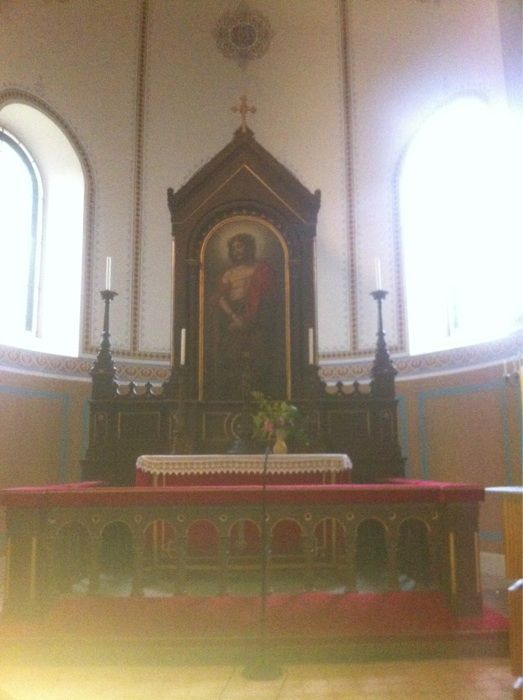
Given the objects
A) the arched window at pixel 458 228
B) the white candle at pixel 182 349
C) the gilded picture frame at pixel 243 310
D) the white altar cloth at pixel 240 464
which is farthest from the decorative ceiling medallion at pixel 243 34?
the white altar cloth at pixel 240 464

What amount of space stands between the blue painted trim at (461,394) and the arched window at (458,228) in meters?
0.62

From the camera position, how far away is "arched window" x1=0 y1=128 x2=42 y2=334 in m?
8.28

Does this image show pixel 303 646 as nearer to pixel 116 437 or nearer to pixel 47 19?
pixel 116 437

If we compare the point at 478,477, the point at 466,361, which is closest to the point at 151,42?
the point at 466,361

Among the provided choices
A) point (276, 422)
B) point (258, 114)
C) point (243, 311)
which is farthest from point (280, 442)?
point (258, 114)

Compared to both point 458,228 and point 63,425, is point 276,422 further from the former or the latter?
point 458,228

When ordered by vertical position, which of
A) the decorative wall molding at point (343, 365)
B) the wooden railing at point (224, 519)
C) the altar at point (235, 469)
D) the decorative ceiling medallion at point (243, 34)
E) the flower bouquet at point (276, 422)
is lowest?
the wooden railing at point (224, 519)

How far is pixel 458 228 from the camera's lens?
28.1 ft

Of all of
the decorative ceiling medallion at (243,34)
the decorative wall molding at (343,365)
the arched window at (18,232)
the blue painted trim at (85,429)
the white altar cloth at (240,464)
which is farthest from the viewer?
the decorative ceiling medallion at (243,34)

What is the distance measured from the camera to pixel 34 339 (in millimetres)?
8344

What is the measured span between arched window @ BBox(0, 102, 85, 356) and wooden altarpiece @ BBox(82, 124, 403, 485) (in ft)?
5.60

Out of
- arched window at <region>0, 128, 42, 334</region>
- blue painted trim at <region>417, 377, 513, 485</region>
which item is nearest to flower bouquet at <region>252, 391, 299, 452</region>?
blue painted trim at <region>417, 377, 513, 485</region>

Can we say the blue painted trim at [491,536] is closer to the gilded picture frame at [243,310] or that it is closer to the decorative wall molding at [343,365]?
the decorative wall molding at [343,365]

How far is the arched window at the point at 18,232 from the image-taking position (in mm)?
8281
